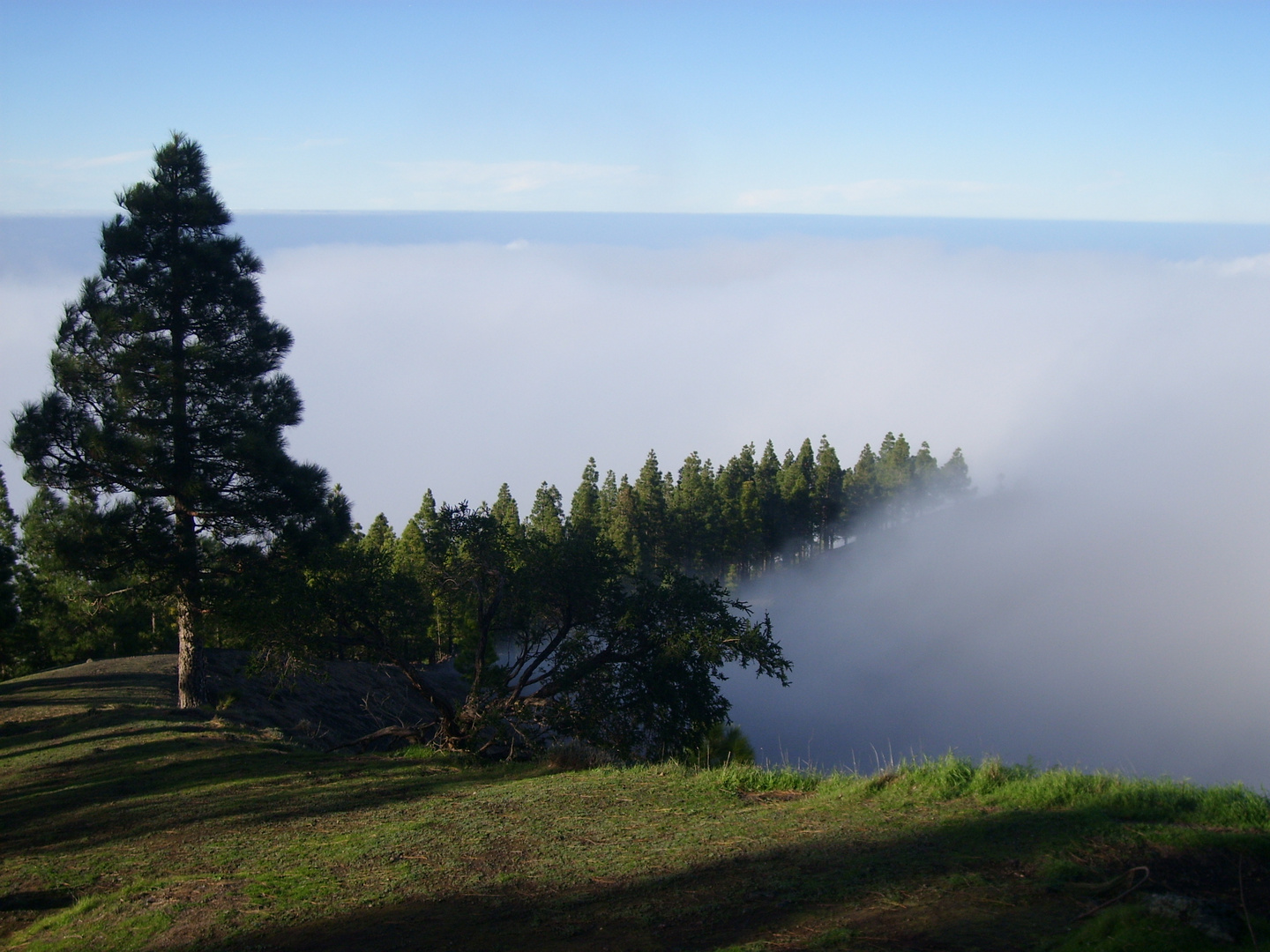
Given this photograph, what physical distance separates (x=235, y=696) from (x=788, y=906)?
2144cm

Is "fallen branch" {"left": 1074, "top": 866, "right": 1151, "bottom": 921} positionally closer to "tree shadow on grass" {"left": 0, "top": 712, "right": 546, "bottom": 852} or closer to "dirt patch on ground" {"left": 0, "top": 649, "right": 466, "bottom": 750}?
"tree shadow on grass" {"left": 0, "top": 712, "right": 546, "bottom": 852}

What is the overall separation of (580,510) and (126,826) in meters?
57.5

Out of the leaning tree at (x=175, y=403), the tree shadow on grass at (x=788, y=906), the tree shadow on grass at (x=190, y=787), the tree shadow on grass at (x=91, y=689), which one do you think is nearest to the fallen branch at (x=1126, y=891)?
the tree shadow on grass at (x=788, y=906)

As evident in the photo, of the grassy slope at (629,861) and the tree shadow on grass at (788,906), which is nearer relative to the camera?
the tree shadow on grass at (788,906)

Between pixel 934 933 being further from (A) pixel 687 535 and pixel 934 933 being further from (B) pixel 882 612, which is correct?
(B) pixel 882 612

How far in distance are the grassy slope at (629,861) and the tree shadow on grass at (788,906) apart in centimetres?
2

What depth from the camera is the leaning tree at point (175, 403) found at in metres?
21.3

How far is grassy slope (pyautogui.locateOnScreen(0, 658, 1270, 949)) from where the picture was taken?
6715mm

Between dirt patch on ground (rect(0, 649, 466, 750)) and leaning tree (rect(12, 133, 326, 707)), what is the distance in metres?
2.25

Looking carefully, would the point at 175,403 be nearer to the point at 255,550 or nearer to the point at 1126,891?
the point at 255,550

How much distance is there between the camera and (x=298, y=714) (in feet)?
90.8

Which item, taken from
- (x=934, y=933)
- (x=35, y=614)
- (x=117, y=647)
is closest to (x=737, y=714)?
(x=117, y=647)

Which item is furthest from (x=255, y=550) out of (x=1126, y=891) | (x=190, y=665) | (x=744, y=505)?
(x=744, y=505)

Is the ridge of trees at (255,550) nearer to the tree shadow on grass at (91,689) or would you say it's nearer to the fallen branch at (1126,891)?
the tree shadow on grass at (91,689)
